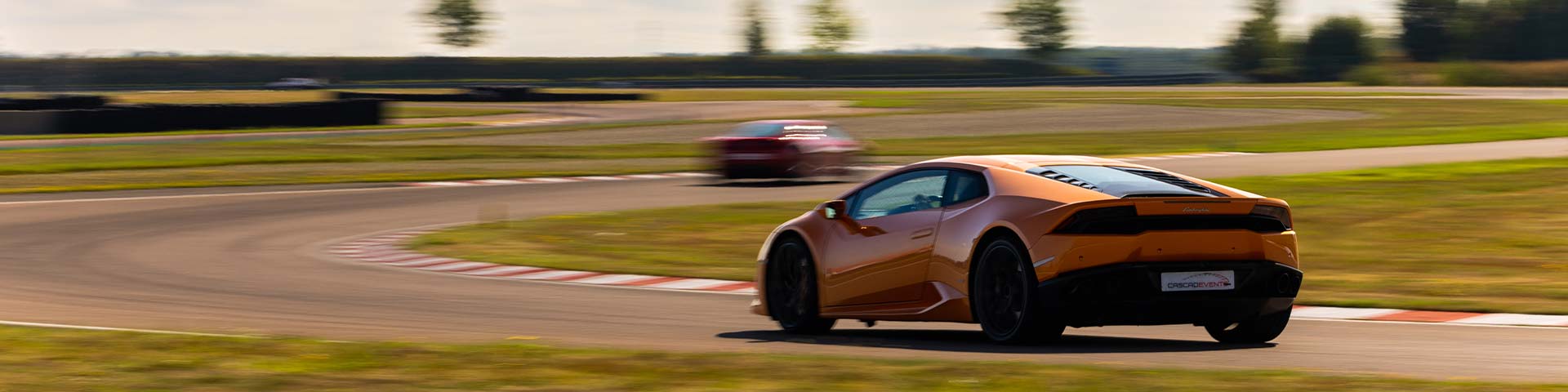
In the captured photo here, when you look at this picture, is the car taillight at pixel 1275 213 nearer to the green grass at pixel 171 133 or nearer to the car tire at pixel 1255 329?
the car tire at pixel 1255 329

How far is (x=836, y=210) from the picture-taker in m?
10.7

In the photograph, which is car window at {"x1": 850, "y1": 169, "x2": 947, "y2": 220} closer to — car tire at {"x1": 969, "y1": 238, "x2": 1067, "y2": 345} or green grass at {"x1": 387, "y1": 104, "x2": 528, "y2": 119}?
car tire at {"x1": 969, "y1": 238, "x2": 1067, "y2": 345}

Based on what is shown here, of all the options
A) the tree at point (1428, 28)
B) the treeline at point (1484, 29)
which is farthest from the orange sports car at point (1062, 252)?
the tree at point (1428, 28)

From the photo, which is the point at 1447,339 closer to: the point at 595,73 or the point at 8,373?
the point at 8,373

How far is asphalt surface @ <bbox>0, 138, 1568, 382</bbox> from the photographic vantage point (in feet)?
30.3

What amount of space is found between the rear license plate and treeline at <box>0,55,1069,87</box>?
139 metres

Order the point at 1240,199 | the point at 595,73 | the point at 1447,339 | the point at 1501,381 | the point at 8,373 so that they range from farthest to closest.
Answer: the point at 595,73, the point at 1447,339, the point at 1240,199, the point at 8,373, the point at 1501,381

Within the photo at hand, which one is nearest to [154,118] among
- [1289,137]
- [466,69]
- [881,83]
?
[1289,137]

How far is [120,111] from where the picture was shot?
49.2 meters

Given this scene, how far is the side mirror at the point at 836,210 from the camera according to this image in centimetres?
1065

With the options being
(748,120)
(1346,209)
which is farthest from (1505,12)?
(1346,209)

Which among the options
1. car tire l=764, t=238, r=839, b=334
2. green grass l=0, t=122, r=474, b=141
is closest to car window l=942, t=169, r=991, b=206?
car tire l=764, t=238, r=839, b=334

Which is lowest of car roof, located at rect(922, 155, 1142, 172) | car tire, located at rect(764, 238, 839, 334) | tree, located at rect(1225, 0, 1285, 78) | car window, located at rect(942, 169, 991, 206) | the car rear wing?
tree, located at rect(1225, 0, 1285, 78)

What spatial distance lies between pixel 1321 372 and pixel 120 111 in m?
45.8
